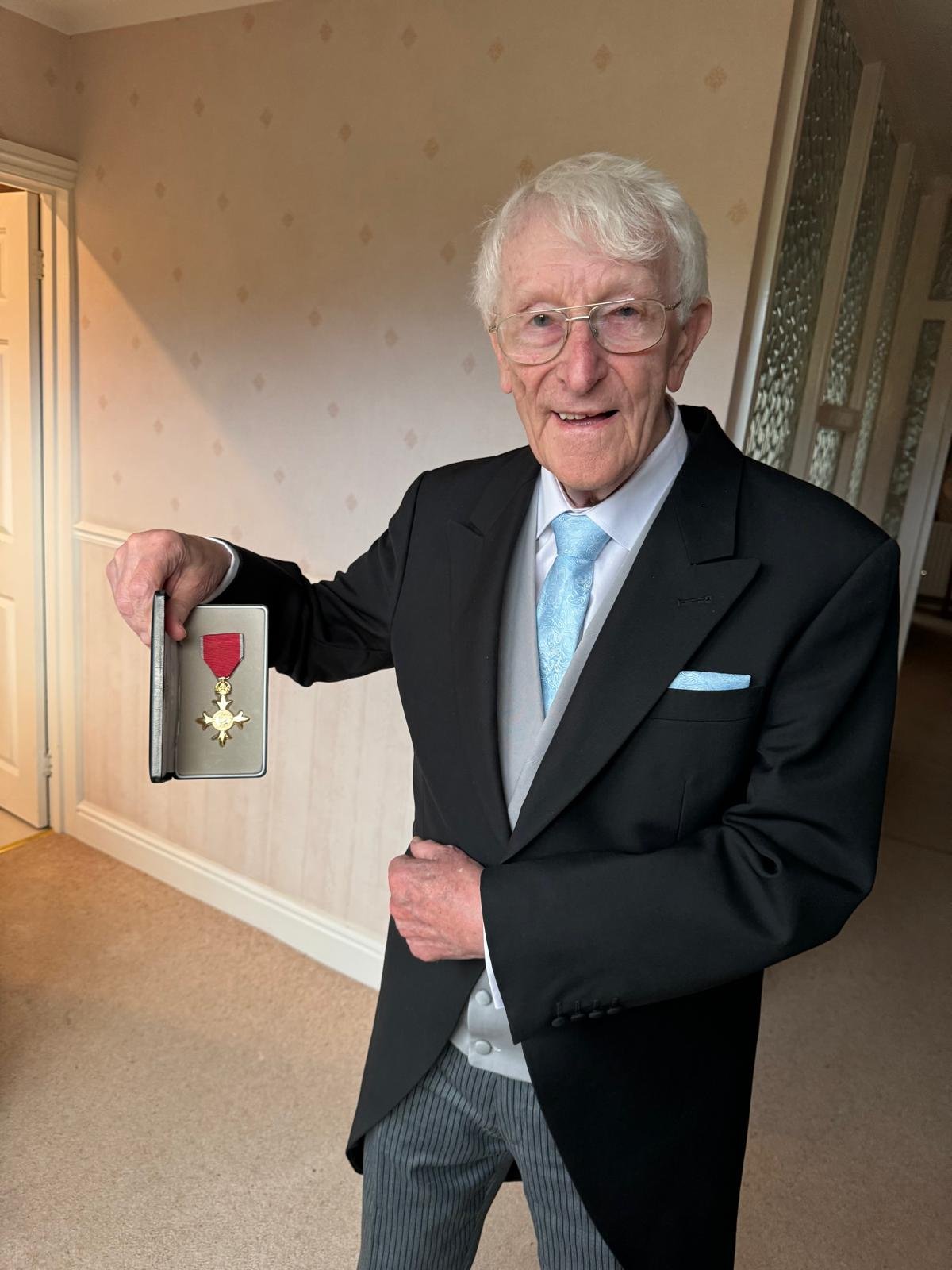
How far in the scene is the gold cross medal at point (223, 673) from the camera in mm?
1153

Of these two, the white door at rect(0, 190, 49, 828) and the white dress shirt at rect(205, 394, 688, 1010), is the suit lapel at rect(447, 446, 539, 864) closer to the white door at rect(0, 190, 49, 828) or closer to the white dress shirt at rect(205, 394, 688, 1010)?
the white dress shirt at rect(205, 394, 688, 1010)

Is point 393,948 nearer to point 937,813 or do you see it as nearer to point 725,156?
point 725,156

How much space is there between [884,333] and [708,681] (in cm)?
404

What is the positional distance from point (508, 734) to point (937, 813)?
4427 millimetres

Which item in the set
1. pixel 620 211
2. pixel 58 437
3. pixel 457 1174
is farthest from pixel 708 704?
pixel 58 437

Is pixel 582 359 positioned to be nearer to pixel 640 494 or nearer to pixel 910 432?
pixel 640 494

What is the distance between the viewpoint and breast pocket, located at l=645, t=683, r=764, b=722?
0.98 meters

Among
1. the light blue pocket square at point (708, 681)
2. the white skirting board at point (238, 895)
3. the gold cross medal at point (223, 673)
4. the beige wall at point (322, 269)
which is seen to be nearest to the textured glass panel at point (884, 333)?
the beige wall at point (322, 269)

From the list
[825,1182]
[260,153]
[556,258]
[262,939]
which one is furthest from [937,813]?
[556,258]

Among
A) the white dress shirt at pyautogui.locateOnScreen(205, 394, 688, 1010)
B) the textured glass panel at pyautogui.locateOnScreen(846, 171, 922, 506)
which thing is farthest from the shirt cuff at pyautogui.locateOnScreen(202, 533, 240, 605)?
the textured glass panel at pyautogui.locateOnScreen(846, 171, 922, 506)

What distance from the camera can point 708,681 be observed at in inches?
39.4

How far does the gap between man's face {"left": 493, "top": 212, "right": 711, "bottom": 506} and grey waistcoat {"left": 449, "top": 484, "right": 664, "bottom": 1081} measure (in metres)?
0.11

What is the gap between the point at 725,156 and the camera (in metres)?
2.07

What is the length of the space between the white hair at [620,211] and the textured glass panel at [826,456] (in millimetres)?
2364
